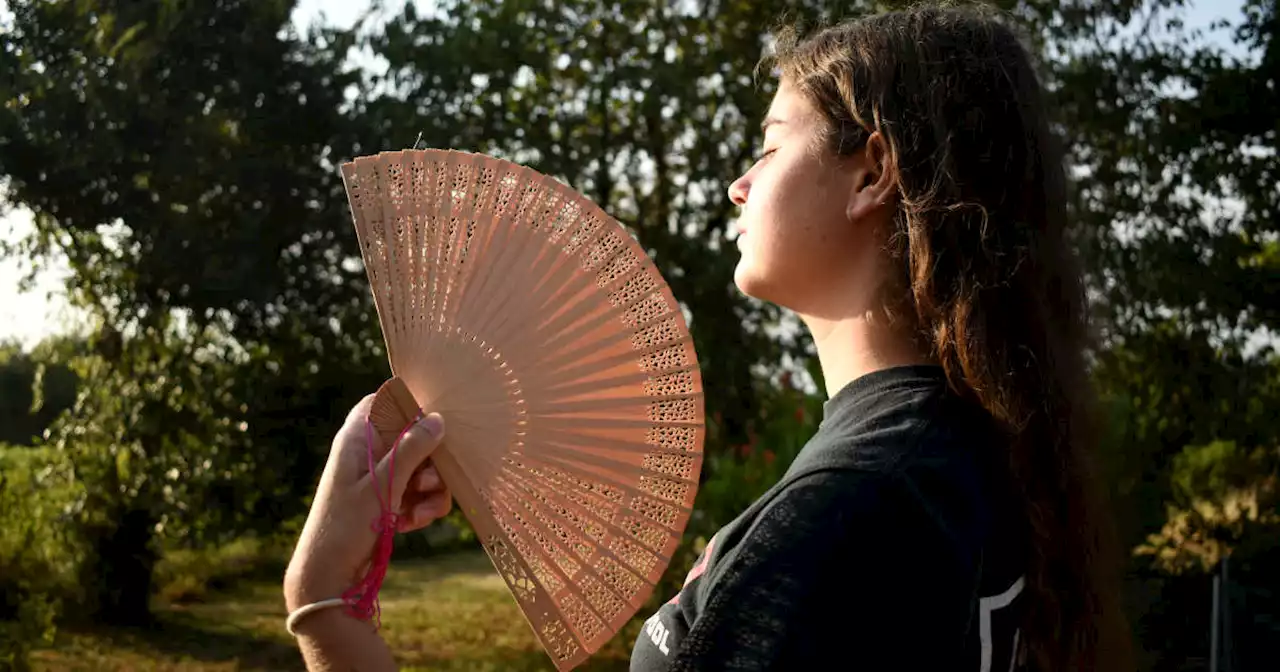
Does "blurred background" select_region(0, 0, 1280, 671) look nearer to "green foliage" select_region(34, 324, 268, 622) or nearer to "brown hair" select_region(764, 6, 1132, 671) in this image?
"green foliage" select_region(34, 324, 268, 622)

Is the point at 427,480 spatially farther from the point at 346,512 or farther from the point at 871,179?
the point at 871,179

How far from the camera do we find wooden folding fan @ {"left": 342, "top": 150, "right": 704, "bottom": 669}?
4.50 feet

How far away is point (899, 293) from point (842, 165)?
5.1 inches

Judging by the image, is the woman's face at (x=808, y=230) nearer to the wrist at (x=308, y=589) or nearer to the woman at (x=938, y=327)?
the woman at (x=938, y=327)

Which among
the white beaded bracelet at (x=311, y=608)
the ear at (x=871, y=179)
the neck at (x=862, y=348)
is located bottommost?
the white beaded bracelet at (x=311, y=608)

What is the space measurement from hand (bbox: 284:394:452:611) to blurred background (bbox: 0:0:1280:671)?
3.38 metres

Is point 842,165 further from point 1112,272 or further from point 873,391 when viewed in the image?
point 1112,272

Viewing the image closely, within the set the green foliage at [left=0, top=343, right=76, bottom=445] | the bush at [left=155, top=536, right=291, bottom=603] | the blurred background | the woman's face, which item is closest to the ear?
the woman's face

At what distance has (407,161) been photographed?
4.58 ft

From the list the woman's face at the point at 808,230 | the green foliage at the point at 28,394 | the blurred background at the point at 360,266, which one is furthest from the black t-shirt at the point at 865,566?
the green foliage at the point at 28,394

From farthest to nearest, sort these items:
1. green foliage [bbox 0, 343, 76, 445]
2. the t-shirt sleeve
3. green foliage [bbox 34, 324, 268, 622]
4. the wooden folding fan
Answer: green foliage [bbox 0, 343, 76, 445] → green foliage [bbox 34, 324, 268, 622] → the wooden folding fan → the t-shirt sleeve

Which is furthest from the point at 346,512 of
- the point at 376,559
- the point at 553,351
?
the point at 553,351

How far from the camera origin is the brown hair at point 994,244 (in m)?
1.03

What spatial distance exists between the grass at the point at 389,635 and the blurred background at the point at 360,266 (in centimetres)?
5
